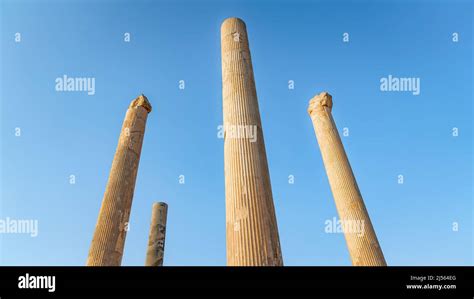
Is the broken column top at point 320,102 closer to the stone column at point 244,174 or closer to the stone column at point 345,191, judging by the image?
the stone column at point 345,191

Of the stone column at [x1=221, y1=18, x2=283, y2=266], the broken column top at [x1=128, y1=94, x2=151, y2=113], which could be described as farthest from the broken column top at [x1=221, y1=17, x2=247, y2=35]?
the broken column top at [x1=128, y1=94, x2=151, y2=113]

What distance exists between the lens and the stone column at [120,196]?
725 inches

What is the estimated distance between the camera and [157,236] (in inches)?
1211

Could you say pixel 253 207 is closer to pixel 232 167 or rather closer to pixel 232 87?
pixel 232 167

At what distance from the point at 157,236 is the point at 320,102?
18372mm

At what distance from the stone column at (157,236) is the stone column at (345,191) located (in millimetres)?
16176

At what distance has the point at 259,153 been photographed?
13.2 metres

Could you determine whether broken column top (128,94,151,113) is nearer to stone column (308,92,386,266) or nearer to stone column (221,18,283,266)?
stone column (221,18,283,266)

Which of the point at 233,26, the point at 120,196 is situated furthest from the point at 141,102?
the point at 233,26

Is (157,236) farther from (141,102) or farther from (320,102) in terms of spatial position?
(320,102)

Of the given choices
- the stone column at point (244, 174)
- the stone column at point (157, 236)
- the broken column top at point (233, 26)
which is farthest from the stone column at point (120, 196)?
the broken column top at point (233, 26)

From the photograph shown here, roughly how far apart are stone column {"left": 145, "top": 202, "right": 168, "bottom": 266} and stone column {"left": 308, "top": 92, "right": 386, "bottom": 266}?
53.1 ft
